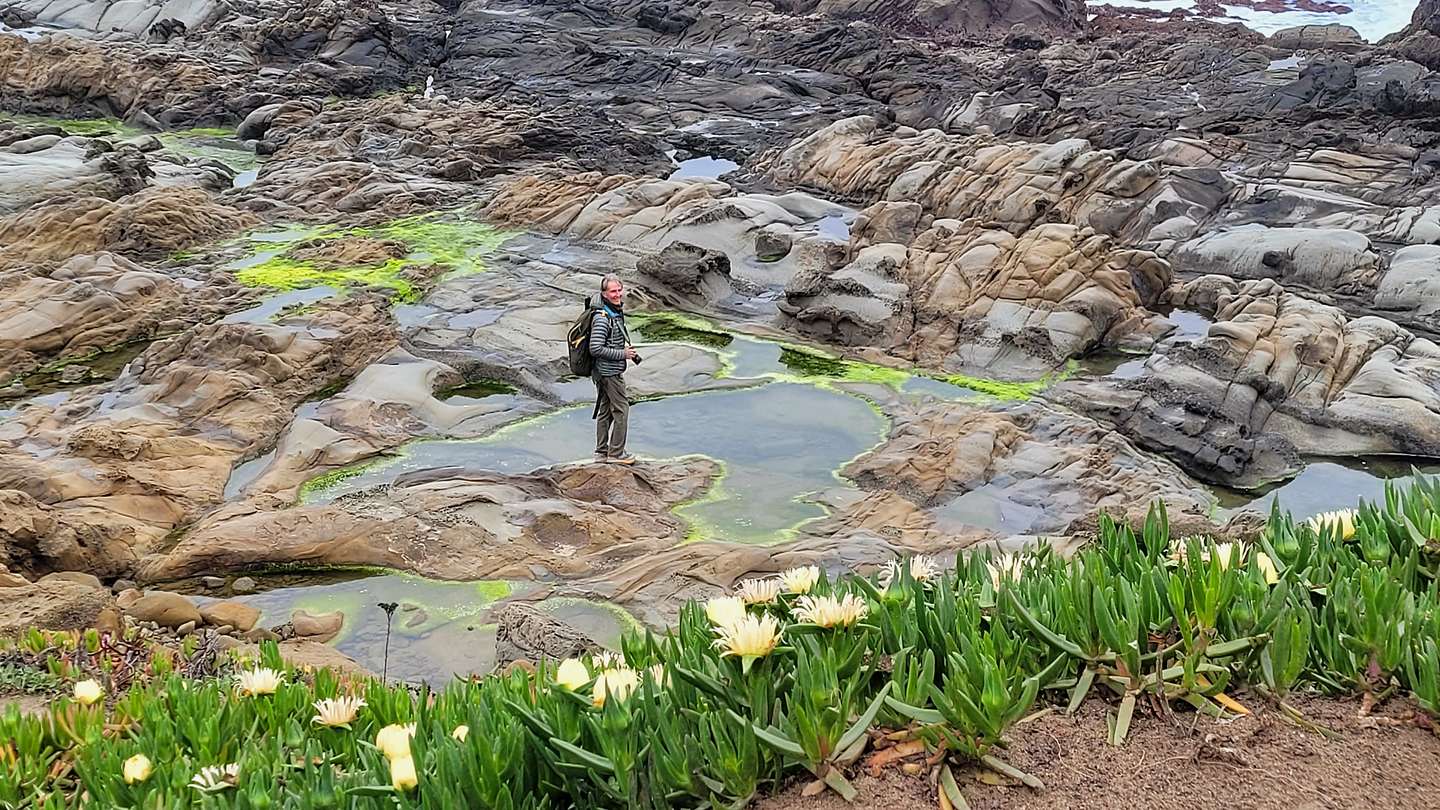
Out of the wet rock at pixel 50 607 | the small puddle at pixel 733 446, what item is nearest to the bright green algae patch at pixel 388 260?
the small puddle at pixel 733 446

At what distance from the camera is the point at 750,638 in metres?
2.68

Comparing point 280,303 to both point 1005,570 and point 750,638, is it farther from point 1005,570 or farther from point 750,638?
point 750,638

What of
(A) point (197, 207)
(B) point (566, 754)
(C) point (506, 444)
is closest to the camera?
(B) point (566, 754)

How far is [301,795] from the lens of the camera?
8.87 ft

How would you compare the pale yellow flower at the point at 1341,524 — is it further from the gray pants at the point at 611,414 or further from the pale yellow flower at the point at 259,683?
the gray pants at the point at 611,414

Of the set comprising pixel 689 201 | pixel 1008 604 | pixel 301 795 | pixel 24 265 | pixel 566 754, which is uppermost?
pixel 1008 604

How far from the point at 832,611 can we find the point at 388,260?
19.2 metres

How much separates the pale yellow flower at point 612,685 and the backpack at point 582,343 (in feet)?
31.1

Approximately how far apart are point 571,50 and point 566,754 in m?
42.3

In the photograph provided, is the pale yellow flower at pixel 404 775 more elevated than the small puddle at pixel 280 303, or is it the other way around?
the pale yellow flower at pixel 404 775

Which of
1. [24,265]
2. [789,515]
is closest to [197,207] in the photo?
[24,265]

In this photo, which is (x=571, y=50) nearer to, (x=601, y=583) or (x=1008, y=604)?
(x=601, y=583)

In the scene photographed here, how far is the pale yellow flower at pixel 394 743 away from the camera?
272cm

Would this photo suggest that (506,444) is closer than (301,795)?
No
